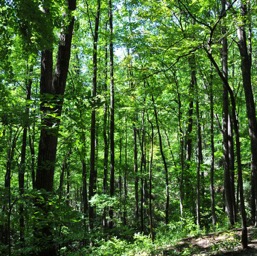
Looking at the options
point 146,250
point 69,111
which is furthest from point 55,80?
point 146,250

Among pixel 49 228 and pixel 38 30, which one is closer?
pixel 38 30

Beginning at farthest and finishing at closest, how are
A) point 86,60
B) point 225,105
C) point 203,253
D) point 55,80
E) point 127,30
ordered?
1. point 86,60
2. point 127,30
3. point 225,105
4. point 203,253
5. point 55,80

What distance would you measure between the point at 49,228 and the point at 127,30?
9.13 m

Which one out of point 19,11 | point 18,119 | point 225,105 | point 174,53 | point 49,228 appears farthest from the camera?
point 225,105

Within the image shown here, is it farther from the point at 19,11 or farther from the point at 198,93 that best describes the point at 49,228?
the point at 198,93

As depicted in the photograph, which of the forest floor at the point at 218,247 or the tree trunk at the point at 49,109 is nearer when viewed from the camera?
the tree trunk at the point at 49,109

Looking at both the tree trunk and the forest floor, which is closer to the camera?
the tree trunk

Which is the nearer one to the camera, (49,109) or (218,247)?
(49,109)

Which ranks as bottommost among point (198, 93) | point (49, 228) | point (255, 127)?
point (49, 228)

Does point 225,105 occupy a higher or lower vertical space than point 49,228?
higher

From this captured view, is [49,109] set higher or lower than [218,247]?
higher

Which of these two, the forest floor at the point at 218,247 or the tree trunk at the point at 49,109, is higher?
the tree trunk at the point at 49,109

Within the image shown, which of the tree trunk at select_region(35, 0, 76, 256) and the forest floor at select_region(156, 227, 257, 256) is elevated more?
the tree trunk at select_region(35, 0, 76, 256)

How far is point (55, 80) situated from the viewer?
5.93 metres
